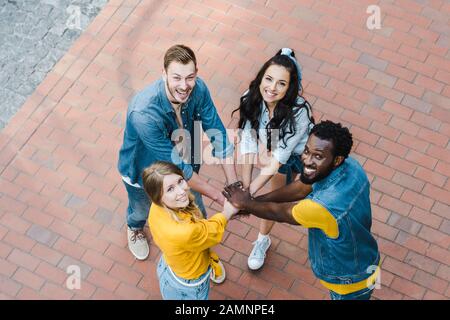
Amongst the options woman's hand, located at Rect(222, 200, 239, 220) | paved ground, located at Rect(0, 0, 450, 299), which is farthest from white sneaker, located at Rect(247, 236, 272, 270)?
woman's hand, located at Rect(222, 200, 239, 220)

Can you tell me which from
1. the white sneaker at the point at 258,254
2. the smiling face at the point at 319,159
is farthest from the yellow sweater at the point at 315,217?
the white sneaker at the point at 258,254

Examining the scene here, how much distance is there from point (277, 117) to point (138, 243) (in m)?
1.84

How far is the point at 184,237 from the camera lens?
423cm

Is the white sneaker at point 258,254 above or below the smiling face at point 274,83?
below

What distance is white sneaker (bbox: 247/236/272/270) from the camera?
5688mm

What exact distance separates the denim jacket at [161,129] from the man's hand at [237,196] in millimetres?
263

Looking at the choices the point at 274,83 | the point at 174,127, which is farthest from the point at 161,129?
the point at 274,83

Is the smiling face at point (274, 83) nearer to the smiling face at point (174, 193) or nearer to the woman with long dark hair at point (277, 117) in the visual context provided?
the woman with long dark hair at point (277, 117)

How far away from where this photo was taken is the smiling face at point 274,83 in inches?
179

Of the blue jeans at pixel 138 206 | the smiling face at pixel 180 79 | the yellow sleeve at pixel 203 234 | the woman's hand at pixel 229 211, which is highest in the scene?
the smiling face at pixel 180 79

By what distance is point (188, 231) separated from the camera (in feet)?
13.8

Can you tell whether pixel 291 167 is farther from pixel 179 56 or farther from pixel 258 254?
pixel 179 56

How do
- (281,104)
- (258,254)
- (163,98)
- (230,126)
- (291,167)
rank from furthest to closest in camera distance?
1. (230,126)
2. (258,254)
3. (291,167)
4. (281,104)
5. (163,98)
